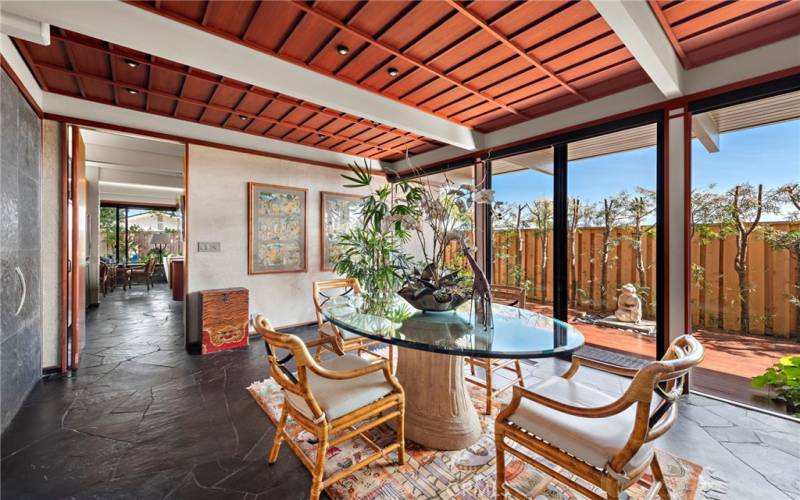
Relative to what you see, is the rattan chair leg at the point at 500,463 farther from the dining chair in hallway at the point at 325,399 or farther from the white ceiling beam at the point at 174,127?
the white ceiling beam at the point at 174,127

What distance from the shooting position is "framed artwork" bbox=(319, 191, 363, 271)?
4.99 meters

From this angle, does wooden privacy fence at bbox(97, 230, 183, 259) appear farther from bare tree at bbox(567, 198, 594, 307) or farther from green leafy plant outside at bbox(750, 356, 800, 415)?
green leafy plant outside at bbox(750, 356, 800, 415)

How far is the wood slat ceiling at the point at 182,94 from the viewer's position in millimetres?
2416

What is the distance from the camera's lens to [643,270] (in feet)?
9.96

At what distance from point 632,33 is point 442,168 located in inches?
122

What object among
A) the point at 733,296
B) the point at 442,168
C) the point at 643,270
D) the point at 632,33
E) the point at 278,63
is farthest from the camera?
the point at 442,168

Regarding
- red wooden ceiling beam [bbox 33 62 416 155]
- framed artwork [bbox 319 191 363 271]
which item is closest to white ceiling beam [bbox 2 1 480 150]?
red wooden ceiling beam [bbox 33 62 416 155]

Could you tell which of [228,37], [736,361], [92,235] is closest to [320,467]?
[228,37]

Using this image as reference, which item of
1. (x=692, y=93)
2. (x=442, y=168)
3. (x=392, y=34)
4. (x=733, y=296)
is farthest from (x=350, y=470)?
(x=442, y=168)

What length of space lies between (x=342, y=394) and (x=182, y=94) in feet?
10.7

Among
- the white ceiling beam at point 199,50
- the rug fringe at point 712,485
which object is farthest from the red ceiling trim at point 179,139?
the rug fringe at point 712,485

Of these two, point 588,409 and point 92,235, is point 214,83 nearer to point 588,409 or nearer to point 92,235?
point 588,409

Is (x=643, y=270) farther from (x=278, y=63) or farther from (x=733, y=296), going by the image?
(x=278, y=63)

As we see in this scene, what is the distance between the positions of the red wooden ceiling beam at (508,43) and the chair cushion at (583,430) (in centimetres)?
230
